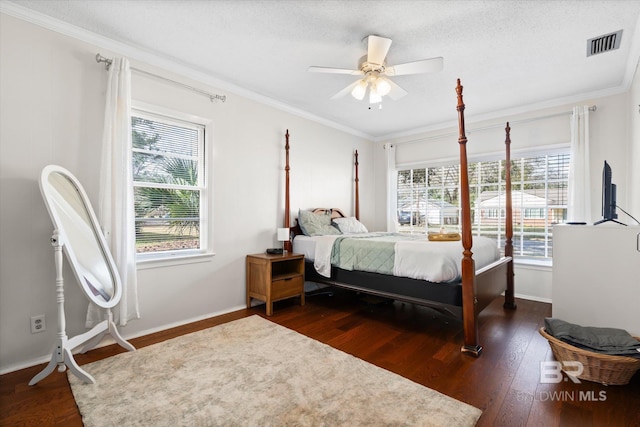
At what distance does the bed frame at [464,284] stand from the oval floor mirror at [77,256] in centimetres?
214

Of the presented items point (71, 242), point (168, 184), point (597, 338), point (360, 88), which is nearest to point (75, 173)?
point (71, 242)

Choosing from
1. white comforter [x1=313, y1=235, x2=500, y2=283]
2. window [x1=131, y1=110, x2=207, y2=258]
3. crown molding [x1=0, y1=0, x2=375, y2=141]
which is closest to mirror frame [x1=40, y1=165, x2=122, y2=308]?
window [x1=131, y1=110, x2=207, y2=258]

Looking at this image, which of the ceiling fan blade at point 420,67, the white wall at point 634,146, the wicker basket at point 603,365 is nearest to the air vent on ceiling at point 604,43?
the white wall at point 634,146

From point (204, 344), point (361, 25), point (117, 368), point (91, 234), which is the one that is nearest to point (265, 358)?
point (204, 344)

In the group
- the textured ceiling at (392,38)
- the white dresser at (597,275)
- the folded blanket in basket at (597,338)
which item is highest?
the textured ceiling at (392,38)

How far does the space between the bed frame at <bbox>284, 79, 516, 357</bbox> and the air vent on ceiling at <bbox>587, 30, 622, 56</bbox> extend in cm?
119

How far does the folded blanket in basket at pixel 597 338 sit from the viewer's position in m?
1.92

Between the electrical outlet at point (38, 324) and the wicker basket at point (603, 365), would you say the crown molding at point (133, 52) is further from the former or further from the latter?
the wicker basket at point (603, 365)

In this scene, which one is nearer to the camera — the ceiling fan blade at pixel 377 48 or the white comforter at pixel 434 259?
the ceiling fan blade at pixel 377 48

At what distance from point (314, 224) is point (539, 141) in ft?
10.5

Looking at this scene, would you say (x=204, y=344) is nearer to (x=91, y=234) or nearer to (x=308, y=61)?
(x=91, y=234)

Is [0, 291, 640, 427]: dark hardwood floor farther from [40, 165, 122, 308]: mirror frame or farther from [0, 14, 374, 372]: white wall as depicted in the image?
[40, 165, 122, 308]: mirror frame

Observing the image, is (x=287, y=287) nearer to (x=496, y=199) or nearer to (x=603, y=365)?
(x=603, y=365)

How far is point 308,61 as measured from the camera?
115 inches
